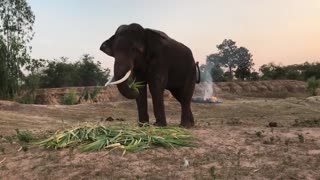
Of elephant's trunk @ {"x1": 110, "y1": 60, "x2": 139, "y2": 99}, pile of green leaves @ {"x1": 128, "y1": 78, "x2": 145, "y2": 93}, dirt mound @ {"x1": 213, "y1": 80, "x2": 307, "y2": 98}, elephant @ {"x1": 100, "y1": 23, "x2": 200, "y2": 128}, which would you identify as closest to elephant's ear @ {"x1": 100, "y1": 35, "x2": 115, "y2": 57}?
elephant @ {"x1": 100, "y1": 23, "x2": 200, "y2": 128}

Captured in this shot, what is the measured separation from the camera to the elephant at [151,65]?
32.4 ft

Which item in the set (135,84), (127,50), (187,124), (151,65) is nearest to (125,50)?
(127,50)

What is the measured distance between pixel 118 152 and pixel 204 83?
3531 cm

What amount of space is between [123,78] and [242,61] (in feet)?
189

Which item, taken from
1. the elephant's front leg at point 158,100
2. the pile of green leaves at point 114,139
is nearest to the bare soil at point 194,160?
the pile of green leaves at point 114,139

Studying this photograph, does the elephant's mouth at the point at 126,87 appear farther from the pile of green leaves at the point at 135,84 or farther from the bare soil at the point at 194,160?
the bare soil at the point at 194,160

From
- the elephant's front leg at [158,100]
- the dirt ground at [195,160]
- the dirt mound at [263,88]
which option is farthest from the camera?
the dirt mound at [263,88]

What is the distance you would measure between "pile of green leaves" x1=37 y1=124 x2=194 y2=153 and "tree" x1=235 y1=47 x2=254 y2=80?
2274 inches

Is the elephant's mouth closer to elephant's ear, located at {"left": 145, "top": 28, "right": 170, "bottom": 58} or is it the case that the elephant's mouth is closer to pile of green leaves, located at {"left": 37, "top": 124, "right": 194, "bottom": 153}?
pile of green leaves, located at {"left": 37, "top": 124, "right": 194, "bottom": 153}

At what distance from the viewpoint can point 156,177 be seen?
7020mm

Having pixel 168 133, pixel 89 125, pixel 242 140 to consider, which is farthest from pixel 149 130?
pixel 242 140

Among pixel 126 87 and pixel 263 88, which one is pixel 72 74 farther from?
pixel 126 87

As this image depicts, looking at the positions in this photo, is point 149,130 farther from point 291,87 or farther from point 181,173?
point 291,87

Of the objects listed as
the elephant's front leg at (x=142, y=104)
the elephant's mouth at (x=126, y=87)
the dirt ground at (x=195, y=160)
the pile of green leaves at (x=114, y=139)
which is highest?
the elephant's mouth at (x=126, y=87)
